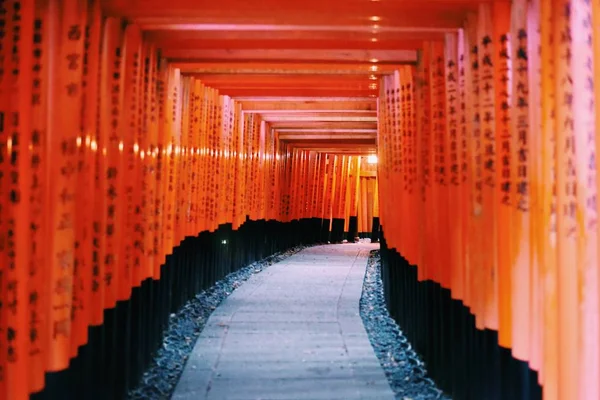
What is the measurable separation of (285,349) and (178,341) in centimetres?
123

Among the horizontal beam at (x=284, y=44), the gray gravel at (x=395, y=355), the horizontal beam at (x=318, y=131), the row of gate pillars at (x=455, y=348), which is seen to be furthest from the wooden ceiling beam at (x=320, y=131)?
the horizontal beam at (x=284, y=44)

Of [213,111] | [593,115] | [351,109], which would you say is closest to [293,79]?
[213,111]

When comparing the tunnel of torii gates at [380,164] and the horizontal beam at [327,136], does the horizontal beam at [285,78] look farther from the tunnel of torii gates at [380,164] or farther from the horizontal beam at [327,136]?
the horizontal beam at [327,136]

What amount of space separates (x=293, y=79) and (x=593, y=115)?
16.9 ft

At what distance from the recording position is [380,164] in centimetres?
816

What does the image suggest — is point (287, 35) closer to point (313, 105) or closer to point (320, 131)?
point (313, 105)

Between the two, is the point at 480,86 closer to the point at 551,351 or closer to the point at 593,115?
the point at 593,115

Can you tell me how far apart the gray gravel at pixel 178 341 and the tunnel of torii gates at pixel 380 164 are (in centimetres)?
15

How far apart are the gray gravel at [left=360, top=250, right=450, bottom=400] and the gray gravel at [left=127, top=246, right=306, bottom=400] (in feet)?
6.50

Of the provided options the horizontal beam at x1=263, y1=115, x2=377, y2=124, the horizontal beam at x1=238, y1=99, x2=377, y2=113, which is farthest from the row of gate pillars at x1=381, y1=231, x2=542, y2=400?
the horizontal beam at x1=263, y1=115, x2=377, y2=124

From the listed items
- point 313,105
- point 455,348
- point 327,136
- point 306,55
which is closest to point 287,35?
point 306,55

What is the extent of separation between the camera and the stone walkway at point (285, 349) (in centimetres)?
485

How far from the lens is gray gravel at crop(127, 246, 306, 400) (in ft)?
15.9

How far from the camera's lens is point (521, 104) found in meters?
3.08
